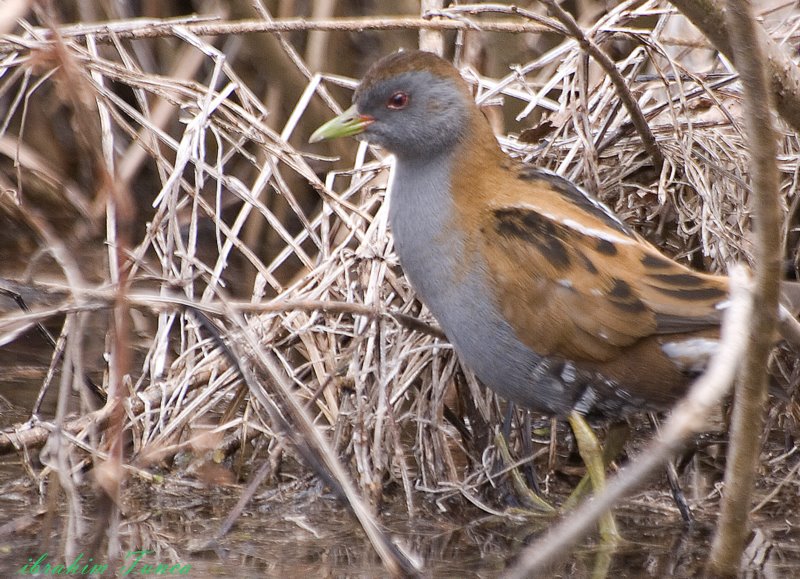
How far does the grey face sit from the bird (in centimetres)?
16

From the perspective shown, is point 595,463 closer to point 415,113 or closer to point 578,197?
point 578,197

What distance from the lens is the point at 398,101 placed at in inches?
136

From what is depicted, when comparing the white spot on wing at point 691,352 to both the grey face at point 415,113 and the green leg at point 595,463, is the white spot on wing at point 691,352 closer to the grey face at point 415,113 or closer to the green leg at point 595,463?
the green leg at point 595,463

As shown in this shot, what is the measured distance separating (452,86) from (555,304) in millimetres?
815

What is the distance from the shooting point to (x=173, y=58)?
5.45 m

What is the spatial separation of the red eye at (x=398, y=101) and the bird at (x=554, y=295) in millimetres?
280

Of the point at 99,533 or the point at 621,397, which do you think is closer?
the point at 99,533

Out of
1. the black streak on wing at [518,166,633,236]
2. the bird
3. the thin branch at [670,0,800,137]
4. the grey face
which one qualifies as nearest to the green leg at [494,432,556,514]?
the bird

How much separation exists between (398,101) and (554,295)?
80 cm

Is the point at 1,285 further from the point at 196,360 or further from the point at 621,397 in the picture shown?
the point at 621,397

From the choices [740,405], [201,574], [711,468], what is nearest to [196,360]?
[201,574]

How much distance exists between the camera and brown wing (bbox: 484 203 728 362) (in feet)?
9.88

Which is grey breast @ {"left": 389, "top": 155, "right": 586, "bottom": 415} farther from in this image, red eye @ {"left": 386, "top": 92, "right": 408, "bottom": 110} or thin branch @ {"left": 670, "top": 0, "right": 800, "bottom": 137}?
thin branch @ {"left": 670, "top": 0, "right": 800, "bottom": 137}

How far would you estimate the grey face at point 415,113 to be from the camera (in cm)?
344
